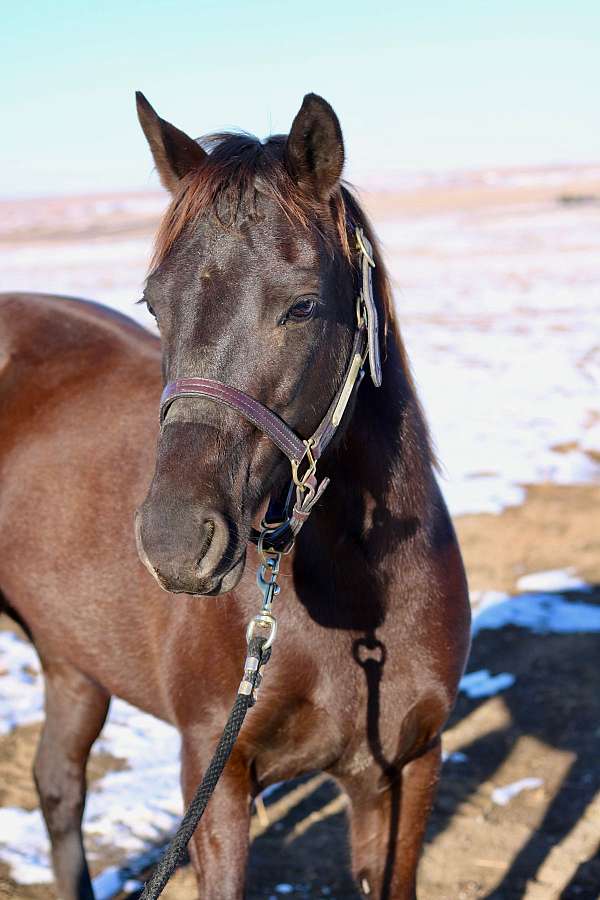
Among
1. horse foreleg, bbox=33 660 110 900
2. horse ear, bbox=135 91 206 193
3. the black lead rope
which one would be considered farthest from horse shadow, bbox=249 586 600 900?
horse ear, bbox=135 91 206 193

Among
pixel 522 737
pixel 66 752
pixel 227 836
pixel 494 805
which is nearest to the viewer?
pixel 227 836

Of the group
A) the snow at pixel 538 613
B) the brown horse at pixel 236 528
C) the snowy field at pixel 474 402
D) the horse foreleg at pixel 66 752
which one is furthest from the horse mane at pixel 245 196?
the snow at pixel 538 613

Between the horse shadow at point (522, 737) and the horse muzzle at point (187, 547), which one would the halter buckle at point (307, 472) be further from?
the horse shadow at point (522, 737)

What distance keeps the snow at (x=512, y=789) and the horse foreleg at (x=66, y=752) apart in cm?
179

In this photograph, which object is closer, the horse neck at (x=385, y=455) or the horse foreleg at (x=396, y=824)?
the horse neck at (x=385, y=455)

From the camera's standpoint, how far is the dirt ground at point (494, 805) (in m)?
3.54

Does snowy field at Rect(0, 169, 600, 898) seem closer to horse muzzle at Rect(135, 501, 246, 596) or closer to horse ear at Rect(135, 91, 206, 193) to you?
horse ear at Rect(135, 91, 206, 193)

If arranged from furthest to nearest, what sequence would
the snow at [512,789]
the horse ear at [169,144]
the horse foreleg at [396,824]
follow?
the snow at [512,789], the horse foreleg at [396,824], the horse ear at [169,144]

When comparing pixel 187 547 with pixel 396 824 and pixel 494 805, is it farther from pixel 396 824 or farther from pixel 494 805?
pixel 494 805

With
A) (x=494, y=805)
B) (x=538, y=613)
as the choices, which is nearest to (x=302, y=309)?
(x=494, y=805)

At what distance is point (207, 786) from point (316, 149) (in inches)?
58.6

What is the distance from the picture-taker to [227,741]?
2025 millimetres

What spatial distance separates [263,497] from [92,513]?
53.7 inches

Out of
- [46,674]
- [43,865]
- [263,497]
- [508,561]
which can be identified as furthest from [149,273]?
[508,561]
